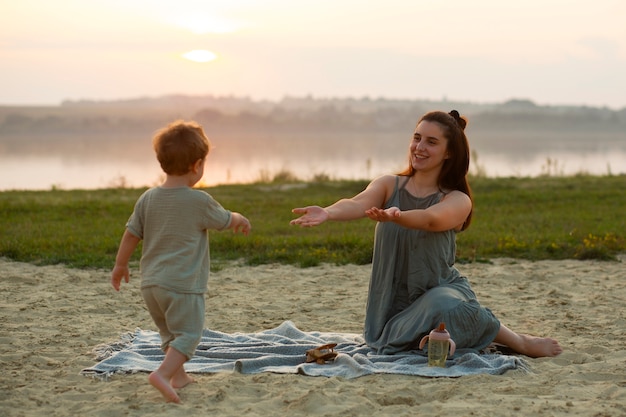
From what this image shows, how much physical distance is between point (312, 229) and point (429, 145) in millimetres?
6331

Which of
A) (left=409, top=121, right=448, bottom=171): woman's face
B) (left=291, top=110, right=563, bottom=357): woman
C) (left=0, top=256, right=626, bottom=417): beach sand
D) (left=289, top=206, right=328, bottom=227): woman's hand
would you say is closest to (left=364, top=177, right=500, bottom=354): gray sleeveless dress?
(left=291, top=110, right=563, bottom=357): woman

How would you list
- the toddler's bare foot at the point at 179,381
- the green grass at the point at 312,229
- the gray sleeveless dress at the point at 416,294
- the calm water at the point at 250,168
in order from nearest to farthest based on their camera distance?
the toddler's bare foot at the point at 179,381 < the gray sleeveless dress at the point at 416,294 < the green grass at the point at 312,229 < the calm water at the point at 250,168

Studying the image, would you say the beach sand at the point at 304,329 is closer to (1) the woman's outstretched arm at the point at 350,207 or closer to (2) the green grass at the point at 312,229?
(2) the green grass at the point at 312,229

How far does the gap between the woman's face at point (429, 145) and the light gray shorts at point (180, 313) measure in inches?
74.1

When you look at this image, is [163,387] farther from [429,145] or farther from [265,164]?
[265,164]

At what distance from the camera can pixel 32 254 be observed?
10.3 meters

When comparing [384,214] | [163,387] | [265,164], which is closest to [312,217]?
[384,214]

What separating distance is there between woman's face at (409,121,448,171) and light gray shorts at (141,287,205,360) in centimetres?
188

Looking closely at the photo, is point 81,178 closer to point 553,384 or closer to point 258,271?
point 258,271

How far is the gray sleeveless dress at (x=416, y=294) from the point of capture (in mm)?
6223

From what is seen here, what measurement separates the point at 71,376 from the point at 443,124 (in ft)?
9.59

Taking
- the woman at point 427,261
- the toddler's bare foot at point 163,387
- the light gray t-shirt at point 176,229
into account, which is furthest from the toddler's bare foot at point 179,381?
the woman at point 427,261

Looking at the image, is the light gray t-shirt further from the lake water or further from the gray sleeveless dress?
the lake water

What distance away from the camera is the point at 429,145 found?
631 centimetres
